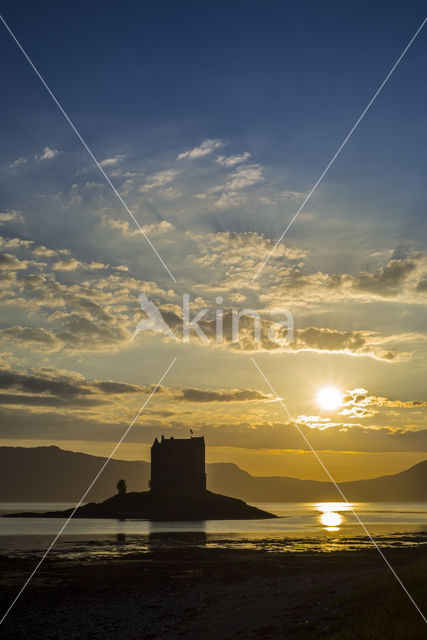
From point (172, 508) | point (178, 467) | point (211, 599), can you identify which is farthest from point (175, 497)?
point (211, 599)

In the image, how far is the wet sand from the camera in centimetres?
2547

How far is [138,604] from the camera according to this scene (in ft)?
114

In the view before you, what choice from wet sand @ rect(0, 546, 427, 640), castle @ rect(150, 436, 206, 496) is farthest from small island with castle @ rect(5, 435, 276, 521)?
wet sand @ rect(0, 546, 427, 640)

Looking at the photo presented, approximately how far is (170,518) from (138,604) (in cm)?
11082

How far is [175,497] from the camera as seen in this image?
153 meters

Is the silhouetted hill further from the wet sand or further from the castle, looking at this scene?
the wet sand

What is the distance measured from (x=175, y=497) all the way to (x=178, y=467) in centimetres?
966

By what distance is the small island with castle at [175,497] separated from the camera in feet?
483

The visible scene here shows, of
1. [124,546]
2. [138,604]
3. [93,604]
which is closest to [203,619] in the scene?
[138,604]

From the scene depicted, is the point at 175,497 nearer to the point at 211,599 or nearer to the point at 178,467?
the point at 178,467

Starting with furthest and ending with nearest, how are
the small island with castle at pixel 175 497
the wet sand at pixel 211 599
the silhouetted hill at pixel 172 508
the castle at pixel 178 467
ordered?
the castle at pixel 178 467 < the small island with castle at pixel 175 497 < the silhouetted hill at pixel 172 508 < the wet sand at pixel 211 599

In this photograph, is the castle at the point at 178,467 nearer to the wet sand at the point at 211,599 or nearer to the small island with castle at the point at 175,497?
the small island with castle at the point at 175,497

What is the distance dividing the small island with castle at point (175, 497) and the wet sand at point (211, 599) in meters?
95.2

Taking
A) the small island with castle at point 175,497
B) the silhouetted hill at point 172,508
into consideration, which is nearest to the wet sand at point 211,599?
the silhouetted hill at point 172,508
